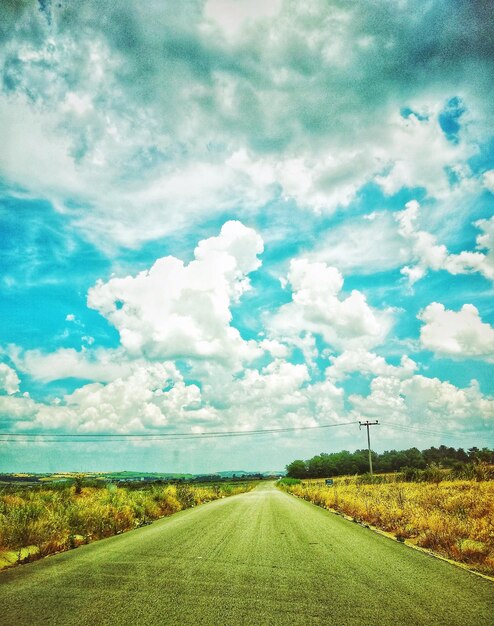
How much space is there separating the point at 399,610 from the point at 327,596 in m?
0.94

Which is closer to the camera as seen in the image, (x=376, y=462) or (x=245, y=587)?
(x=245, y=587)

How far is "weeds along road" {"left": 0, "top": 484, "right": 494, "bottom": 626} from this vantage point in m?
4.49

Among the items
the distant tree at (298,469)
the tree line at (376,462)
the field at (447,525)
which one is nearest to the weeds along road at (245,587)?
the field at (447,525)

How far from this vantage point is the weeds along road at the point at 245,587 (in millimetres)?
4492

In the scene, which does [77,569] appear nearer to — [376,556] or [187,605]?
[187,605]

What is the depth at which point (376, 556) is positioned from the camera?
7.89m

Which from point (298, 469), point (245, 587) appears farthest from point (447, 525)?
point (298, 469)

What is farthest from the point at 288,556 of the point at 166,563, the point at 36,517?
the point at 36,517

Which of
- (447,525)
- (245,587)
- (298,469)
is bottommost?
(298,469)

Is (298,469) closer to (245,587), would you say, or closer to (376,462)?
(376,462)

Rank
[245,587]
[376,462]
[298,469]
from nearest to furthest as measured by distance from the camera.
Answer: [245,587], [376,462], [298,469]

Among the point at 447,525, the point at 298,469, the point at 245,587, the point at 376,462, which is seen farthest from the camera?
the point at 298,469

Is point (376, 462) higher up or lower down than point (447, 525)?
lower down

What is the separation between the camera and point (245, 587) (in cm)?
559
